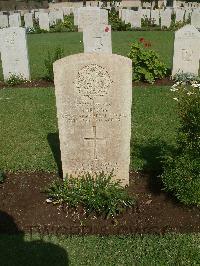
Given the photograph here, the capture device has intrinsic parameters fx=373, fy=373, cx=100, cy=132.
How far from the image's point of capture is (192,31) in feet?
35.7

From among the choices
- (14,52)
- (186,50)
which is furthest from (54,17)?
(186,50)

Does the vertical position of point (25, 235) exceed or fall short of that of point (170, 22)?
it falls short

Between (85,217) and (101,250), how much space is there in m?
0.67

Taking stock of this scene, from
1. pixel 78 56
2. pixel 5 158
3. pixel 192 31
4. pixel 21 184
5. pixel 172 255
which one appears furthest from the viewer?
pixel 192 31

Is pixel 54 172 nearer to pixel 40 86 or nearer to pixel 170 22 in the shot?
pixel 40 86

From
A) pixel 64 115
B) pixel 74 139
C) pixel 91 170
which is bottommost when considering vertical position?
pixel 91 170

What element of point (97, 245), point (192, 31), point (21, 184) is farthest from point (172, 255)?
point (192, 31)

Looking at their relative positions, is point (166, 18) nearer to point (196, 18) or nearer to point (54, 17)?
point (196, 18)

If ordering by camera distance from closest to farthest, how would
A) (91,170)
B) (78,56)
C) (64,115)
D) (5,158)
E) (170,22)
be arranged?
1. (78,56)
2. (64,115)
3. (91,170)
4. (5,158)
5. (170,22)

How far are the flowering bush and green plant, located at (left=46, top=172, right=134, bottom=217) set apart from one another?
0.70 m

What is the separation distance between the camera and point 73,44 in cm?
1844

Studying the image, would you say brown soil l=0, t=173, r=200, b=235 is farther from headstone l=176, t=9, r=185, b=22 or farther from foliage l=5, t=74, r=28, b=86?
headstone l=176, t=9, r=185, b=22

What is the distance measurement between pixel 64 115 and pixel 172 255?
2.18m

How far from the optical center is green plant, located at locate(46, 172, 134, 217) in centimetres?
490
